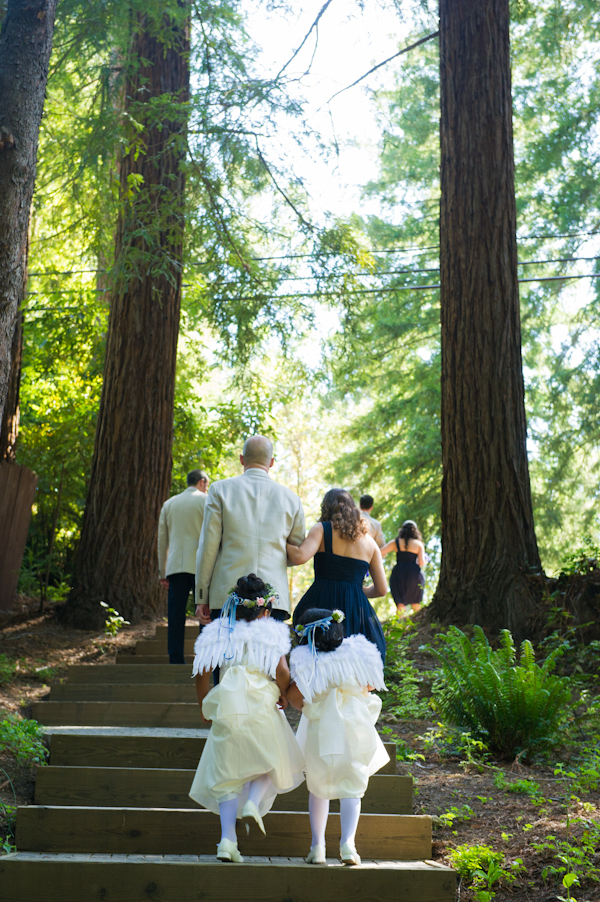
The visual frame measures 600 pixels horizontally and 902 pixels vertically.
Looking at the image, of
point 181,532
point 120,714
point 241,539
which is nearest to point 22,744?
point 120,714

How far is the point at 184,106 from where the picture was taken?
26.2 ft

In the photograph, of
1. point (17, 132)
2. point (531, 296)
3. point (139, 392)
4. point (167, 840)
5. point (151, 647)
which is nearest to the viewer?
point (167, 840)

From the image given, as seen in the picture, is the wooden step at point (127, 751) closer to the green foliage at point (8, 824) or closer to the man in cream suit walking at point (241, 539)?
the green foliage at point (8, 824)

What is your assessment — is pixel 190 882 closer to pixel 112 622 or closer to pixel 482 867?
pixel 482 867

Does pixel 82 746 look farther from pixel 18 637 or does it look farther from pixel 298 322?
pixel 298 322

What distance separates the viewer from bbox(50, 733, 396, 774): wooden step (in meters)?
4.66

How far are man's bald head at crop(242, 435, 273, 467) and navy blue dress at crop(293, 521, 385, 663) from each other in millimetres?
515

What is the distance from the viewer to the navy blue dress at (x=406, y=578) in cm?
984

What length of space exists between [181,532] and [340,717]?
3449 mm

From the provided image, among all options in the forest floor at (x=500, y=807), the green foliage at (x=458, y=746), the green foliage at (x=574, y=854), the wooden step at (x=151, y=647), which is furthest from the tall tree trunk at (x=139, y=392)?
the green foliage at (x=574, y=854)

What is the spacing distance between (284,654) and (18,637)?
5.20m

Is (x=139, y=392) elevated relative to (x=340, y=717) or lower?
elevated

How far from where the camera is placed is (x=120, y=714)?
5.49 m

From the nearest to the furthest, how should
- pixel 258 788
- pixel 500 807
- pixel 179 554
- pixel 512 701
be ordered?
pixel 258 788, pixel 500 807, pixel 512 701, pixel 179 554
